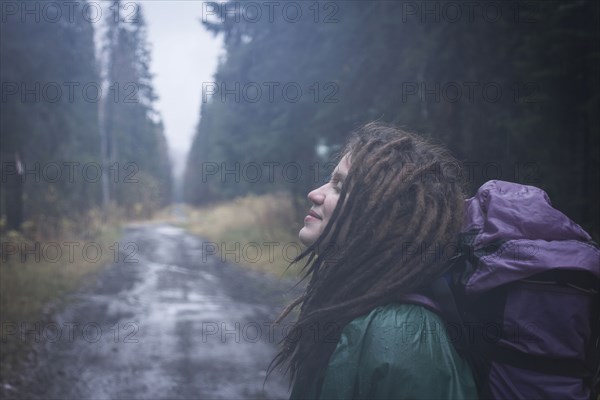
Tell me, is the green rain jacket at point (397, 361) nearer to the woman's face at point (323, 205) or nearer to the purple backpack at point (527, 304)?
the purple backpack at point (527, 304)

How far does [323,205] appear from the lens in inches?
70.0

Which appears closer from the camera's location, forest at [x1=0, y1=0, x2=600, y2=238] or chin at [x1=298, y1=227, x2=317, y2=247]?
chin at [x1=298, y1=227, x2=317, y2=247]

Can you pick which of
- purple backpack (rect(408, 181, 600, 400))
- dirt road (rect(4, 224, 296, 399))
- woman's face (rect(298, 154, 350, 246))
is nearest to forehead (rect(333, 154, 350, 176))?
woman's face (rect(298, 154, 350, 246))

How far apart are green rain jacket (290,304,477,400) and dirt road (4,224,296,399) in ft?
12.1

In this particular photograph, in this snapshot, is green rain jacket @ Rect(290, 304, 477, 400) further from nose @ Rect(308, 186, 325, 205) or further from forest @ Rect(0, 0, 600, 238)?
forest @ Rect(0, 0, 600, 238)

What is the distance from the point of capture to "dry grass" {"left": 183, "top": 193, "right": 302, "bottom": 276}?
12.9 metres

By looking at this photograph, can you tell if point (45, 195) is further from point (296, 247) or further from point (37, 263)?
point (296, 247)

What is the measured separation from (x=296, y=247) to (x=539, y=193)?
11.6 meters

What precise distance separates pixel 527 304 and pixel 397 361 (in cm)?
40

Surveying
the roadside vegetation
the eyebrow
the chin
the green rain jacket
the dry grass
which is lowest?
the dry grass

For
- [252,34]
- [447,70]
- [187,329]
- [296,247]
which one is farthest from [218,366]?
[252,34]

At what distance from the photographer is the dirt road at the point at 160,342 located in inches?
193

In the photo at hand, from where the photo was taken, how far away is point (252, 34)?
13.8 metres

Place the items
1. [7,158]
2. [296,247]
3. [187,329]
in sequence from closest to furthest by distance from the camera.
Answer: [187,329] < [7,158] < [296,247]
